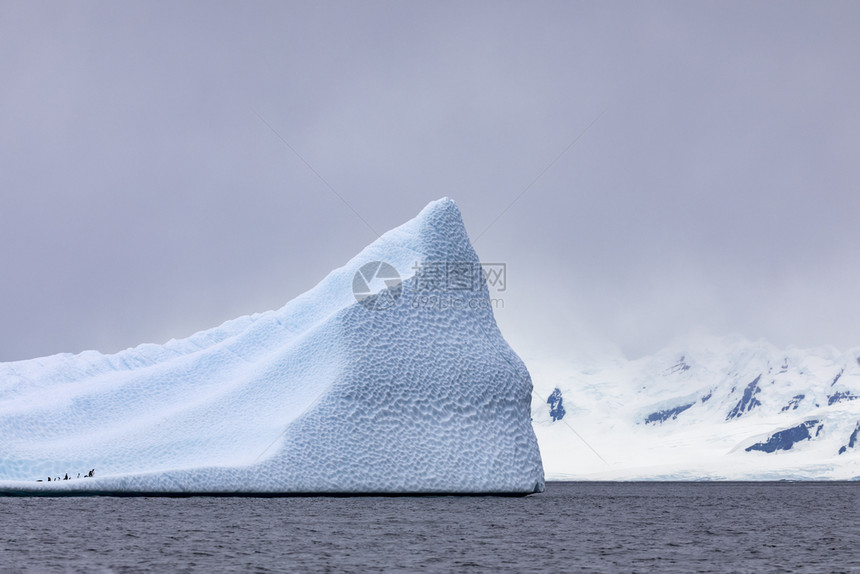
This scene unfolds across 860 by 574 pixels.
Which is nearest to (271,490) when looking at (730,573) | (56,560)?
(56,560)

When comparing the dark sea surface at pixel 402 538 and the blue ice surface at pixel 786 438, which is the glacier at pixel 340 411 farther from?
the blue ice surface at pixel 786 438

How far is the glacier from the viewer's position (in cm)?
3072

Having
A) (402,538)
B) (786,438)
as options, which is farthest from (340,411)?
(786,438)

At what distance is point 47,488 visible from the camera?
31422 millimetres

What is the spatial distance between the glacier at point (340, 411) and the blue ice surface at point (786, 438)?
13939 centimetres

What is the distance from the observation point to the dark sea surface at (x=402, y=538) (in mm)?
16922

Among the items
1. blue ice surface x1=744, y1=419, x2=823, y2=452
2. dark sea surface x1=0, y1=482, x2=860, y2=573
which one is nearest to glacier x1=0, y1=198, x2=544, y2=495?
dark sea surface x1=0, y1=482, x2=860, y2=573

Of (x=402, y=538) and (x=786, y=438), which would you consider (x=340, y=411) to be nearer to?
Result: (x=402, y=538)

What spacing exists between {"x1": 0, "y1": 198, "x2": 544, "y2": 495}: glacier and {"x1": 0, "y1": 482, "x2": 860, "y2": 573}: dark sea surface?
3.18ft

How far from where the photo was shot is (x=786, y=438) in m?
173

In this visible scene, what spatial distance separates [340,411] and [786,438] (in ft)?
512

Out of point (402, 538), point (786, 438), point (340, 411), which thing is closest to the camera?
point (402, 538)

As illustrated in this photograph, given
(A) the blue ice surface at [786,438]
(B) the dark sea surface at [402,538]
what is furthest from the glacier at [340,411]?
(A) the blue ice surface at [786,438]

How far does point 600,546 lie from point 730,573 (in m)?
4.86
